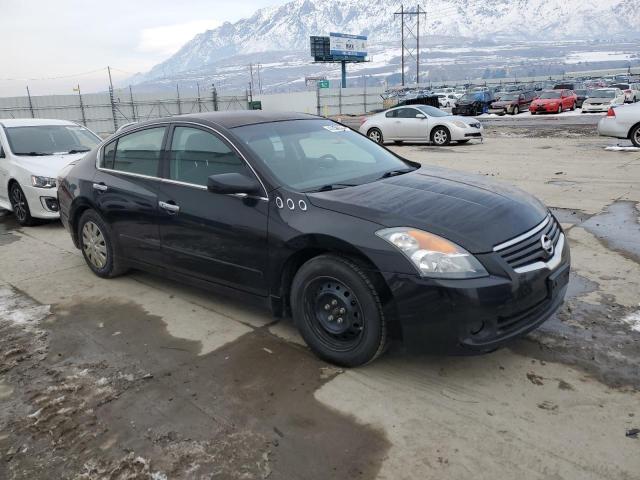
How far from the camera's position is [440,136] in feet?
57.2

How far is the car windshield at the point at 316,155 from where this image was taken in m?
3.93

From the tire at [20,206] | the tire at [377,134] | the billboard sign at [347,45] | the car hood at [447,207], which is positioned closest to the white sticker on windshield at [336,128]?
the car hood at [447,207]

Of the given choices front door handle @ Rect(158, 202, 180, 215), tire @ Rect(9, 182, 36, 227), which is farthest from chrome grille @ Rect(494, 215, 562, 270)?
tire @ Rect(9, 182, 36, 227)

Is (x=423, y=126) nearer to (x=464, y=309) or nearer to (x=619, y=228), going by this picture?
(x=619, y=228)

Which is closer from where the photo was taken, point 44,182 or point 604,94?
point 44,182

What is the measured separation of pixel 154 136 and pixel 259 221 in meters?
1.58

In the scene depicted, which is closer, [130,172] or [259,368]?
[259,368]

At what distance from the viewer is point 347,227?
332 cm

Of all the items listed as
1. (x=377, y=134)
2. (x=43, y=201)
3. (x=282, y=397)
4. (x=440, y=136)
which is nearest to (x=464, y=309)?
(x=282, y=397)

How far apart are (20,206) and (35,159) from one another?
71cm

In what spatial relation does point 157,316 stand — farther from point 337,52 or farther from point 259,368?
point 337,52

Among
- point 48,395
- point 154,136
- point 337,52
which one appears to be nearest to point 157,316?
point 48,395

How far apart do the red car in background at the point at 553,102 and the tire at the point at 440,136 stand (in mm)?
20144

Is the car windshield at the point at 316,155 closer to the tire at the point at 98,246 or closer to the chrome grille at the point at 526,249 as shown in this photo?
the chrome grille at the point at 526,249
